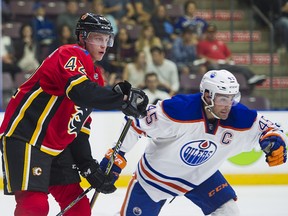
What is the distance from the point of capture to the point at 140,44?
8.42 m

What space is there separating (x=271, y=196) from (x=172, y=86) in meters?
2.36

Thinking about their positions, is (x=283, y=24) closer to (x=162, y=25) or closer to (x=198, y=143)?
(x=162, y=25)

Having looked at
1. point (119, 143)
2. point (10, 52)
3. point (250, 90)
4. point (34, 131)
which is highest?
point (34, 131)

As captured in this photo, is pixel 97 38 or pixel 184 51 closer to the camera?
pixel 97 38

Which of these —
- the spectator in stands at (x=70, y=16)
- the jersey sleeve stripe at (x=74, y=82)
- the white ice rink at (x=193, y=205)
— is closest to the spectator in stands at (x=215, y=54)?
the spectator in stands at (x=70, y=16)

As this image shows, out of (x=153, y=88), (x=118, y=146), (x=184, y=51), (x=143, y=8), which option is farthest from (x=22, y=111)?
(x=143, y=8)

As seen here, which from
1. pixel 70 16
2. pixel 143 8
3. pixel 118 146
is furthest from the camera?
pixel 143 8

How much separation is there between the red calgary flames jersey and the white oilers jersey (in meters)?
0.46

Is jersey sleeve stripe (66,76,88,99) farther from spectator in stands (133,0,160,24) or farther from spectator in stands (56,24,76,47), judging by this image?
spectator in stands (133,0,160,24)

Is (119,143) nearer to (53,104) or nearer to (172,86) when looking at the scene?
(53,104)

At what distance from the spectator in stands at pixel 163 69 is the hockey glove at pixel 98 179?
4428 mm

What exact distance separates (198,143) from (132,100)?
→ 614 millimetres

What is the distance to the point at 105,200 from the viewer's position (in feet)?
18.5

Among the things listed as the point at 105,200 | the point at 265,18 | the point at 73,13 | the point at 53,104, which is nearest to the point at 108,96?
the point at 53,104
